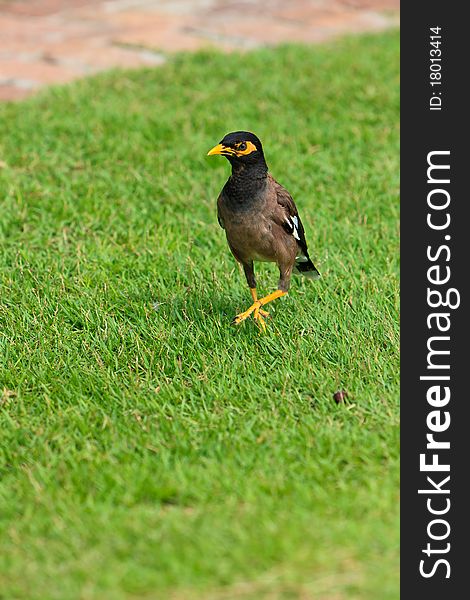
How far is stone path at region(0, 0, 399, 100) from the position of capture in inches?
359

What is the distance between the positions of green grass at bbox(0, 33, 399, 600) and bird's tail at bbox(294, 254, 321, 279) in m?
0.11

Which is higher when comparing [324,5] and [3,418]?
[324,5]

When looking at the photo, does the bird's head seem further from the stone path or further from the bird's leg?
the stone path

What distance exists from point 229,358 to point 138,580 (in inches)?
63.6

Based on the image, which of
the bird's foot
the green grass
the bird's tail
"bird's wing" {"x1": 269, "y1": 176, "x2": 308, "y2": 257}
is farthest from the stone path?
the bird's foot

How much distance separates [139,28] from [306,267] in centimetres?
558

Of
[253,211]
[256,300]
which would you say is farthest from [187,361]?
[253,211]

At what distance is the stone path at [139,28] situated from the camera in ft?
29.9

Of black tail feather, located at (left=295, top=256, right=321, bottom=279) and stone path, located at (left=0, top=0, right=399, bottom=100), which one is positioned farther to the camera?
stone path, located at (left=0, top=0, right=399, bottom=100)

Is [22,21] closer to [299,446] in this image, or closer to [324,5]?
[324,5]

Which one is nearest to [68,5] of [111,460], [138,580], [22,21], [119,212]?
[22,21]

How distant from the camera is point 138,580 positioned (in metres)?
3.23

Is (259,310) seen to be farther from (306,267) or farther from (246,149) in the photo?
(246,149)

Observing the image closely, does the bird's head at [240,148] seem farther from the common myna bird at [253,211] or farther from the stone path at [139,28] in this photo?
the stone path at [139,28]
